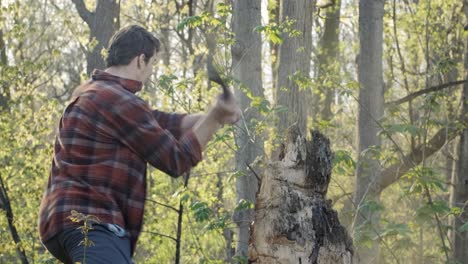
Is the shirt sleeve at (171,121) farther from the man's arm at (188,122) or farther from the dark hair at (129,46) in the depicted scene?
the dark hair at (129,46)

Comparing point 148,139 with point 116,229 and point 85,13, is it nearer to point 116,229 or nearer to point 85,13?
point 116,229

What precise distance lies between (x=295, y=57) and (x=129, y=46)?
6.82 meters

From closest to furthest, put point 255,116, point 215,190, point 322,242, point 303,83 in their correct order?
point 322,242
point 303,83
point 255,116
point 215,190

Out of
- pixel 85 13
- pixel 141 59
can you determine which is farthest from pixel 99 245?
pixel 85 13

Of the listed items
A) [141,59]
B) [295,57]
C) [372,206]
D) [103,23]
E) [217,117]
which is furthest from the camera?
[103,23]

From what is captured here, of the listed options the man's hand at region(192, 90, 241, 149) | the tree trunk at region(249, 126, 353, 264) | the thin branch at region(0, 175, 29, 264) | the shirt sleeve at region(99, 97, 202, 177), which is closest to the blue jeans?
the shirt sleeve at region(99, 97, 202, 177)

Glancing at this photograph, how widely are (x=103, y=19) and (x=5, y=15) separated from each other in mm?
1279

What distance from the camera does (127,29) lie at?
3930 millimetres

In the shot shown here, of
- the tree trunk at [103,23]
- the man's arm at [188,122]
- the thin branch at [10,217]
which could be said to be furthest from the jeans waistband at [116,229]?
the tree trunk at [103,23]

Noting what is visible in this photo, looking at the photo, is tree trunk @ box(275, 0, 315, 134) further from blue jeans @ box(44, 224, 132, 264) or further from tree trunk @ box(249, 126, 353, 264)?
blue jeans @ box(44, 224, 132, 264)

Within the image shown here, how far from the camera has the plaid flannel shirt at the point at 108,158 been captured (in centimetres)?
362

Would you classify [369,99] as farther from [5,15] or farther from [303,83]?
[5,15]

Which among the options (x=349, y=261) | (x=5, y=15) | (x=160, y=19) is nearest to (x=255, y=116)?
(x=5, y=15)

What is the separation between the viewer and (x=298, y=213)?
4289 mm
